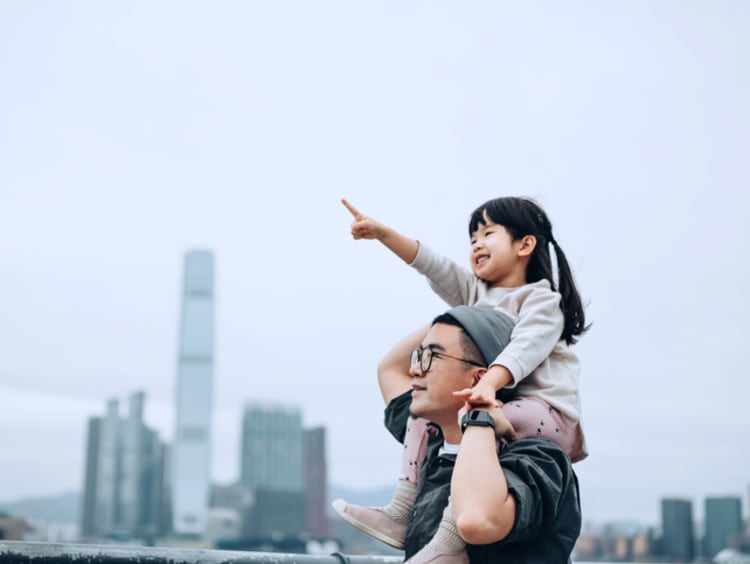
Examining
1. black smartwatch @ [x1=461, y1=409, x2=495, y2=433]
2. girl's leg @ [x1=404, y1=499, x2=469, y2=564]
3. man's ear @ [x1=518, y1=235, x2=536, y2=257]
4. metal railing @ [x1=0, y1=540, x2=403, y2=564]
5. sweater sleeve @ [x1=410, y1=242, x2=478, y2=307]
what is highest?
man's ear @ [x1=518, y1=235, x2=536, y2=257]

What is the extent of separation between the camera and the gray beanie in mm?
2281

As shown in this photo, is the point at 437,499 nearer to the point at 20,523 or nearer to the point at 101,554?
the point at 101,554

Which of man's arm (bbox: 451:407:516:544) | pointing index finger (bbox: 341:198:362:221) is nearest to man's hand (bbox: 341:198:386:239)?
pointing index finger (bbox: 341:198:362:221)

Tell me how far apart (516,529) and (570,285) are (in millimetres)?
790

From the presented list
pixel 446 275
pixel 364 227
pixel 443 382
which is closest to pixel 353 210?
pixel 364 227

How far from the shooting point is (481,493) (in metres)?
1.92

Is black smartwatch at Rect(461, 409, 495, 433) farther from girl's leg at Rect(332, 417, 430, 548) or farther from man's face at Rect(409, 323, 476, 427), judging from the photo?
girl's leg at Rect(332, 417, 430, 548)

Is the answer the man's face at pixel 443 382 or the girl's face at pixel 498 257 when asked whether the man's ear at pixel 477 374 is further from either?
the girl's face at pixel 498 257

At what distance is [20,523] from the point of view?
45594 millimetres

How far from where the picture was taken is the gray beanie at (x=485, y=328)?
2.28 m

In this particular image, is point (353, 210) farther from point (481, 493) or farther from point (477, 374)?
point (481, 493)

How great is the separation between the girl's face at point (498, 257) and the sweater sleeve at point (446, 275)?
10 cm

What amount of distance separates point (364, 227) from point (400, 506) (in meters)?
0.76

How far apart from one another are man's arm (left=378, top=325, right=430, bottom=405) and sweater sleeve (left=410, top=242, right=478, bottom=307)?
0.17 meters
